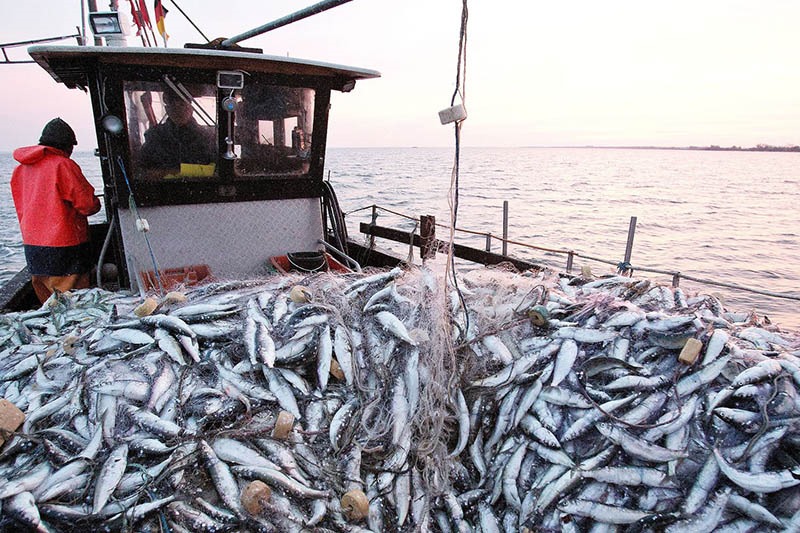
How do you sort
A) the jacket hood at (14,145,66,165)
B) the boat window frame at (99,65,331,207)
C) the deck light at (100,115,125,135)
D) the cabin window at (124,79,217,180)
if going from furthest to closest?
the jacket hood at (14,145,66,165), the cabin window at (124,79,217,180), the boat window frame at (99,65,331,207), the deck light at (100,115,125,135)

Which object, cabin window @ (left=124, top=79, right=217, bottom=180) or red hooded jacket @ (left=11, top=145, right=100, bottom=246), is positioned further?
red hooded jacket @ (left=11, top=145, right=100, bottom=246)

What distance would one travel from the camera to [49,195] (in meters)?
6.75

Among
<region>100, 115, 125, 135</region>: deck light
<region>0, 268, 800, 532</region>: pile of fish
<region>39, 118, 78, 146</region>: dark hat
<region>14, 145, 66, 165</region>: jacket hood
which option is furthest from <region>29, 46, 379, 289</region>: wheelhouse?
<region>0, 268, 800, 532</region>: pile of fish

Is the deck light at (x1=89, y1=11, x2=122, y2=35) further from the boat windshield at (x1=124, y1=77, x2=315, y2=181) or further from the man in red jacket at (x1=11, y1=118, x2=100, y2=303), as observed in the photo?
the man in red jacket at (x1=11, y1=118, x2=100, y2=303)

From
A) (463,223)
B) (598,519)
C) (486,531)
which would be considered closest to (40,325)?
(486,531)

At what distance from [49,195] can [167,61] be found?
8.42 feet

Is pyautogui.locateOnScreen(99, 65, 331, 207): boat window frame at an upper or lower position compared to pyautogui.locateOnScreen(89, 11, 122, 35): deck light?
lower

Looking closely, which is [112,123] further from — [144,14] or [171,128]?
→ [144,14]

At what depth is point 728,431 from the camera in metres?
3.44

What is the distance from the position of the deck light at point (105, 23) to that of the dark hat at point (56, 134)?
153 cm

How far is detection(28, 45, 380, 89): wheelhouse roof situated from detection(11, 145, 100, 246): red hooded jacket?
117 cm

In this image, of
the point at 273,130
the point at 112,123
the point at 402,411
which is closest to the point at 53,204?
the point at 112,123

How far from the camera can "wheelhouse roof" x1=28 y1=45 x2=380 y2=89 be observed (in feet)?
18.5

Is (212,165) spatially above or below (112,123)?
below
